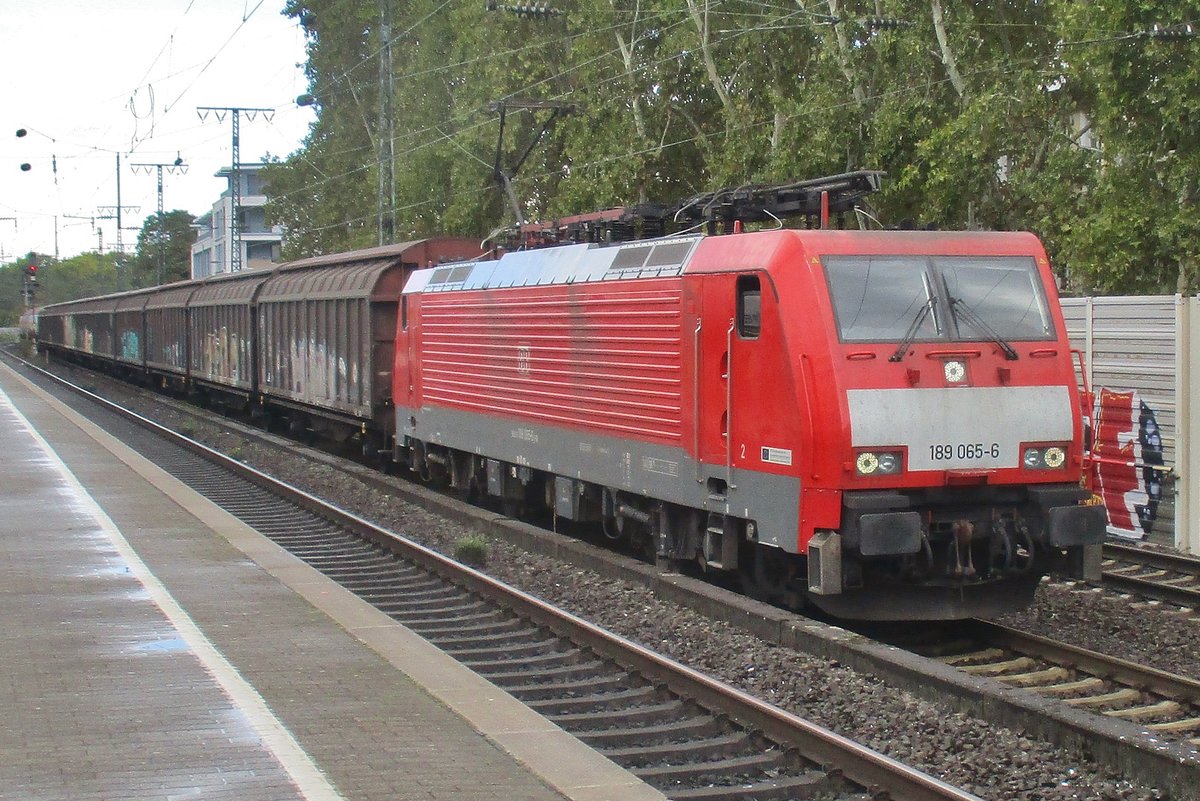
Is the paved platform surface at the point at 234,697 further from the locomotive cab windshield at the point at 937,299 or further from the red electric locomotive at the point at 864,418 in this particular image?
the locomotive cab windshield at the point at 937,299

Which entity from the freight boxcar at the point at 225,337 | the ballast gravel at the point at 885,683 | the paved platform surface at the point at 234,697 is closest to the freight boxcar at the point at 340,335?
the freight boxcar at the point at 225,337

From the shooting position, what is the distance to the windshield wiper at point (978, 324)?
1015cm

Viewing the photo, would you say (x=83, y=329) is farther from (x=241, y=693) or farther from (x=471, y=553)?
(x=241, y=693)

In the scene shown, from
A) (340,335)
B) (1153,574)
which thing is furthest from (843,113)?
(1153,574)

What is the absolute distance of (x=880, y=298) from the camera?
10.1m

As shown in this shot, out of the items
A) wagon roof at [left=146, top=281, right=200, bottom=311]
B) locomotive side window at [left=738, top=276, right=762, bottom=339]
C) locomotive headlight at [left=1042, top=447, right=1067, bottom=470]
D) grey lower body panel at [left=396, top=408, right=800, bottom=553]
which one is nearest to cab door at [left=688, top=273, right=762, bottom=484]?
locomotive side window at [left=738, top=276, right=762, bottom=339]

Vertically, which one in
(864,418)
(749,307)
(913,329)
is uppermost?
(749,307)

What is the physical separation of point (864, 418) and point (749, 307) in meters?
1.33

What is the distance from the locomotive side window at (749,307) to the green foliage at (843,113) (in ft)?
30.2

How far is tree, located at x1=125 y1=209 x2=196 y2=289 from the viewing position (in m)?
107

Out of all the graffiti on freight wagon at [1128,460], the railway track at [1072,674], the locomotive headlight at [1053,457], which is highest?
the locomotive headlight at [1053,457]

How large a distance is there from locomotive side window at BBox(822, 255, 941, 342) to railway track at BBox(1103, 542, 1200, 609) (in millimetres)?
3125

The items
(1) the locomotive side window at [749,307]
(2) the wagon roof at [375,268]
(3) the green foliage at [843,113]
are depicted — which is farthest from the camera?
(2) the wagon roof at [375,268]

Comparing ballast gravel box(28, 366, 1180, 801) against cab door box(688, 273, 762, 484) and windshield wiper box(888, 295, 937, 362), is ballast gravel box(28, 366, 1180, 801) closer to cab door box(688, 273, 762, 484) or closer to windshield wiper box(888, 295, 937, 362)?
cab door box(688, 273, 762, 484)
